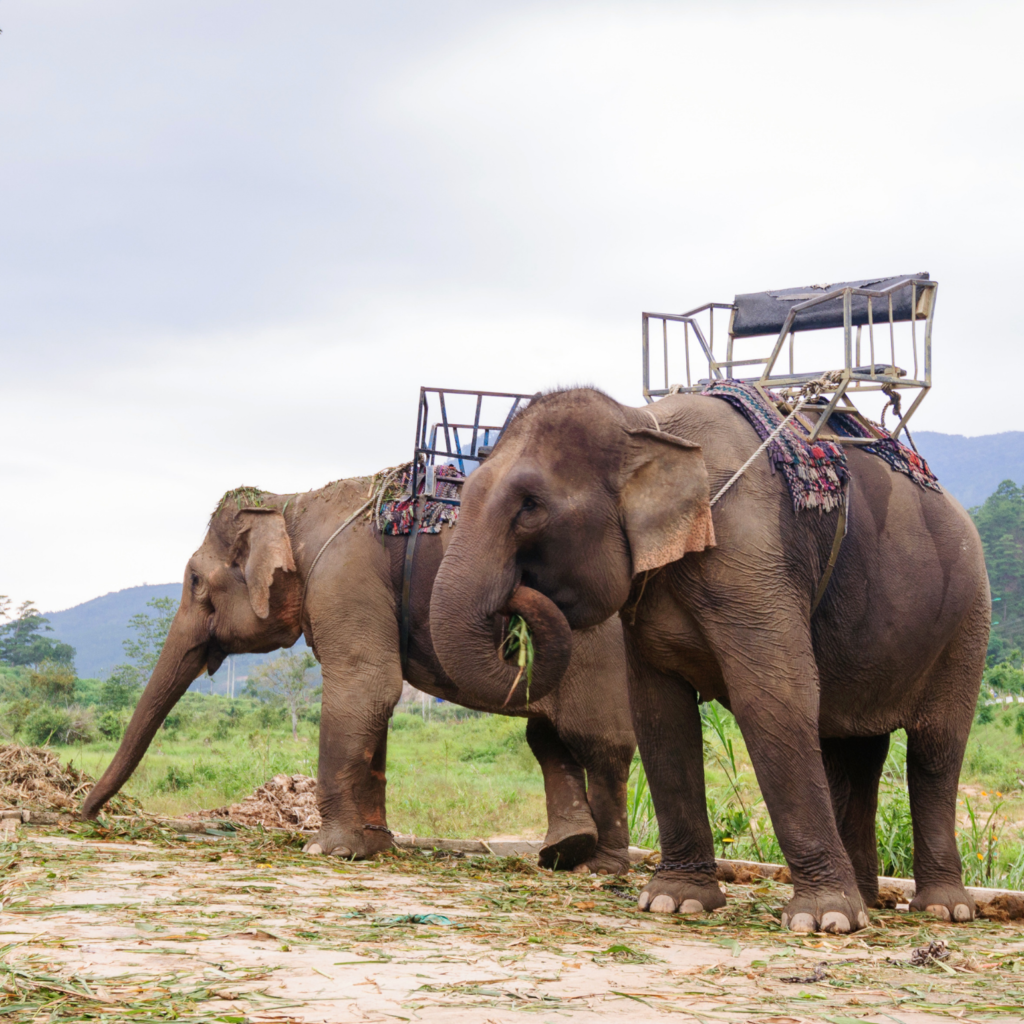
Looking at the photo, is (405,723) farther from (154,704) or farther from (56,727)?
(154,704)

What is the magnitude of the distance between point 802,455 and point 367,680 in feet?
11.8

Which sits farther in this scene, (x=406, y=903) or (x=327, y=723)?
(x=327, y=723)

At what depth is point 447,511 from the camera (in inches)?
331

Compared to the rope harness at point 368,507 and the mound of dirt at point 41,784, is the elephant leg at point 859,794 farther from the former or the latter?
the mound of dirt at point 41,784

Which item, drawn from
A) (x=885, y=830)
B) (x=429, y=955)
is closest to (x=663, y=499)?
(x=429, y=955)

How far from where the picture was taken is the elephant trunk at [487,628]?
17.2 feet

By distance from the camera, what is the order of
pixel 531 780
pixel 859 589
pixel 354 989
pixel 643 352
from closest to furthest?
pixel 354 989 → pixel 859 589 → pixel 643 352 → pixel 531 780

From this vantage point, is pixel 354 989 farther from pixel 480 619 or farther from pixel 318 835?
pixel 318 835

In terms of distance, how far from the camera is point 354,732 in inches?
318

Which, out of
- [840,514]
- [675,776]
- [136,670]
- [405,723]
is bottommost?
[405,723]

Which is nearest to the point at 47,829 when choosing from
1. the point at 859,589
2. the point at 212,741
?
the point at 859,589

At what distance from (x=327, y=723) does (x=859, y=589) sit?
368cm

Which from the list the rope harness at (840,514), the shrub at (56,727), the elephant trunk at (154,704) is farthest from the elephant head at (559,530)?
the shrub at (56,727)

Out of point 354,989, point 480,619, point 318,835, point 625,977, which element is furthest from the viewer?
point 318,835
